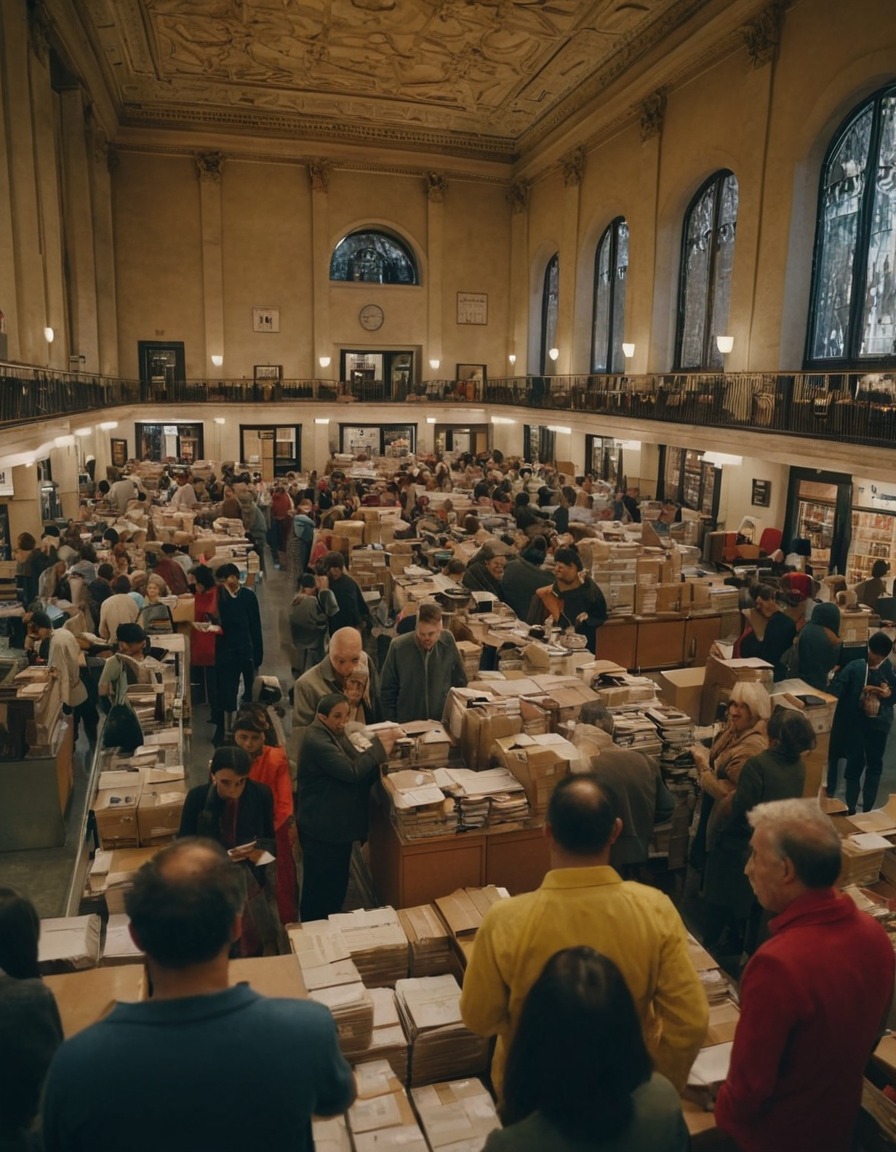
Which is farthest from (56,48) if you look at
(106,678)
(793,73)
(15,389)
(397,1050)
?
(397,1050)

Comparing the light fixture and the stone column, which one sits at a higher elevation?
the stone column

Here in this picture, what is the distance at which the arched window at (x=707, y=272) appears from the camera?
20547 mm

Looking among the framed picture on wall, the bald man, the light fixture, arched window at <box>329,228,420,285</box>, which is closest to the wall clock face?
arched window at <box>329,228,420,285</box>

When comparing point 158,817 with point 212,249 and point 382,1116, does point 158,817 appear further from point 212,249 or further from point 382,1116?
point 212,249

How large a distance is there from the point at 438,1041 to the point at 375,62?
27.3m

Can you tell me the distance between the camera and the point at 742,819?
4637 millimetres

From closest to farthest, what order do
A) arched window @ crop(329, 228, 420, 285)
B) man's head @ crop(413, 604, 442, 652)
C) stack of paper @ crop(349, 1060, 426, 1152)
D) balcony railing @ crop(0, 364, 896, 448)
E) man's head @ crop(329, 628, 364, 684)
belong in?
stack of paper @ crop(349, 1060, 426, 1152) < man's head @ crop(329, 628, 364, 684) < man's head @ crop(413, 604, 442, 652) < balcony railing @ crop(0, 364, 896, 448) < arched window @ crop(329, 228, 420, 285)

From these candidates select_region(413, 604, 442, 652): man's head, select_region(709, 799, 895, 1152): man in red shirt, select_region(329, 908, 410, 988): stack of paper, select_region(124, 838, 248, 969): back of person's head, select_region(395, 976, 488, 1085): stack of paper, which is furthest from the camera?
select_region(413, 604, 442, 652): man's head

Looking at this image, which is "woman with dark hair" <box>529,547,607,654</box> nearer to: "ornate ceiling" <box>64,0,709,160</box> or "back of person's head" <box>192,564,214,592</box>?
"back of person's head" <box>192,564,214,592</box>

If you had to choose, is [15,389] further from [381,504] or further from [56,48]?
[56,48]

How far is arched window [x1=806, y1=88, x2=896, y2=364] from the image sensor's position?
1488cm

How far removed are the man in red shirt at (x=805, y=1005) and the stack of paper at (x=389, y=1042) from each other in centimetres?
146

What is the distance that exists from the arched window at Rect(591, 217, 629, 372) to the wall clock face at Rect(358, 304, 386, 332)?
30.0ft

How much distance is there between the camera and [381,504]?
1688 cm
